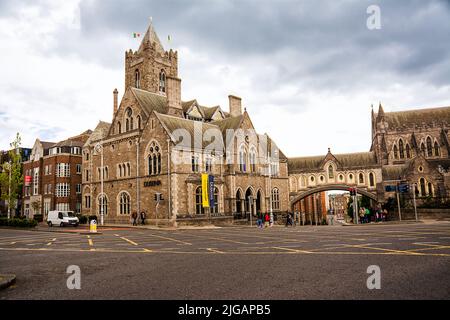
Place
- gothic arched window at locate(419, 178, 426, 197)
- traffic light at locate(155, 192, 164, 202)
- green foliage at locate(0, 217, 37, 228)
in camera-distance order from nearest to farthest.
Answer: green foliage at locate(0, 217, 37, 228) → traffic light at locate(155, 192, 164, 202) → gothic arched window at locate(419, 178, 426, 197)

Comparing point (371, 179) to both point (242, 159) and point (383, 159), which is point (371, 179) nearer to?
point (383, 159)

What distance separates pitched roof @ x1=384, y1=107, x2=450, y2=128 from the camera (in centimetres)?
6662

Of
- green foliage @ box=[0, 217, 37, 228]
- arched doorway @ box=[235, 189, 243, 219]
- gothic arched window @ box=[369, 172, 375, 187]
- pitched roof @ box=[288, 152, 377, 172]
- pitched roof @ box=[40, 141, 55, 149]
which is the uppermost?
pitched roof @ box=[40, 141, 55, 149]

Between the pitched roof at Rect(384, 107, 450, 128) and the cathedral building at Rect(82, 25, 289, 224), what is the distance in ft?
97.4

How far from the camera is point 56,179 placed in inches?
2216

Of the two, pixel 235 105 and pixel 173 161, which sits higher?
pixel 235 105

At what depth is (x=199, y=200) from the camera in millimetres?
39156

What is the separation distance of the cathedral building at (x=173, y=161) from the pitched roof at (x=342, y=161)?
13.0 meters

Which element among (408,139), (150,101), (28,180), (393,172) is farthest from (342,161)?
(28,180)

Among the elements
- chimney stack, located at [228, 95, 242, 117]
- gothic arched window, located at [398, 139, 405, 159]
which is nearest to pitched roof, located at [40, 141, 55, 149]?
chimney stack, located at [228, 95, 242, 117]

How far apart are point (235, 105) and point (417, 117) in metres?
38.3

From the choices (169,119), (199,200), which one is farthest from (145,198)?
(169,119)

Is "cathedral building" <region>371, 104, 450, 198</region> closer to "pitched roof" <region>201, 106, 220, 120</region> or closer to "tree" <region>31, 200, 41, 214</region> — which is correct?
"pitched roof" <region>201, 106, 220, 120</region>
